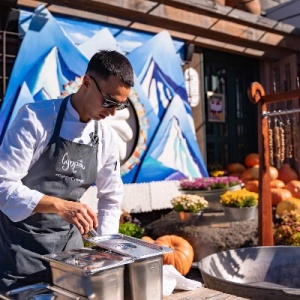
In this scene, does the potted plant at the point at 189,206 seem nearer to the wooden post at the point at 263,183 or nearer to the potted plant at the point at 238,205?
the potted plant at the point at 238,205

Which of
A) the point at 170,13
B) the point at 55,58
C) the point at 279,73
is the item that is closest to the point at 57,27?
the point at 55,58

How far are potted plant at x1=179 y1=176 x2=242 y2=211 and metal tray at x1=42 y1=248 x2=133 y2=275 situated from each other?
4485 millimetres

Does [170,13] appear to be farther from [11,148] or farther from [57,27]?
[11,148]

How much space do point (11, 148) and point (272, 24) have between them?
813cm

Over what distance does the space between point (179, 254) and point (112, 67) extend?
374 centimetres

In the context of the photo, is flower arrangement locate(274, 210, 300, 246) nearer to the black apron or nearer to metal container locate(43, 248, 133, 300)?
the black apron

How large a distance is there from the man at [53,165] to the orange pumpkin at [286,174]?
680 cm

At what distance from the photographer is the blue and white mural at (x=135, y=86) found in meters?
5.65

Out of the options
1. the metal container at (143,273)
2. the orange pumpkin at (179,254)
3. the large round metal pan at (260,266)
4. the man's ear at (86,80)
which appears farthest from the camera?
the orange pumpkin at (179,254)

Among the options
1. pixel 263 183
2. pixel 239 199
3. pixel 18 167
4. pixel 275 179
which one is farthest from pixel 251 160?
pixel 18 167

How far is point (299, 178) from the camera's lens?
8.83 metres

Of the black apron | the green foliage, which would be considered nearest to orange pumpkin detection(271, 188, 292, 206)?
the green foliage

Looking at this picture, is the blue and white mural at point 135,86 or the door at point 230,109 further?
the door at point 230,109

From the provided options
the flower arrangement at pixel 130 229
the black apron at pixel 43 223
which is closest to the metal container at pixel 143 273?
the black apron at pixel 43 223
